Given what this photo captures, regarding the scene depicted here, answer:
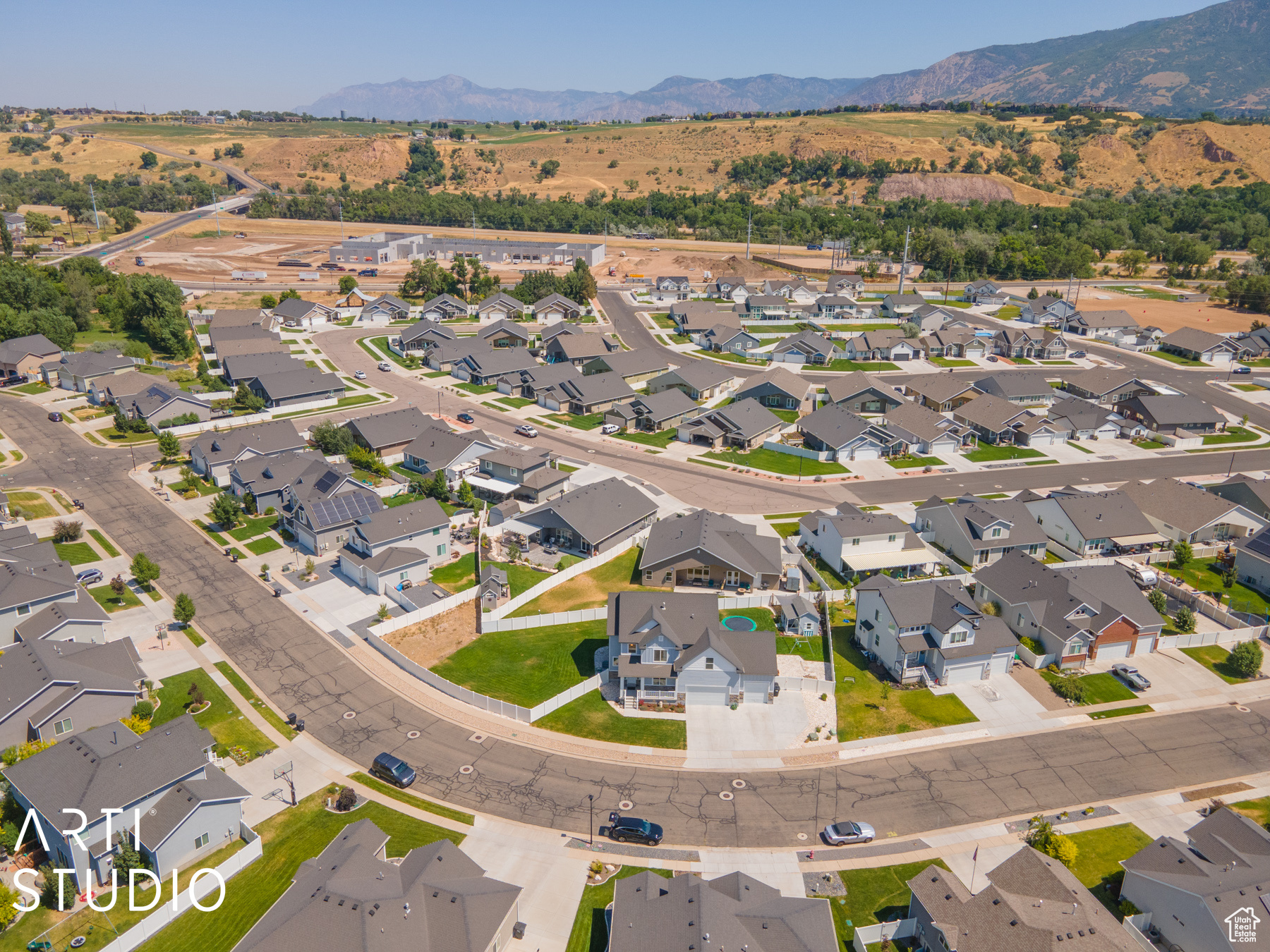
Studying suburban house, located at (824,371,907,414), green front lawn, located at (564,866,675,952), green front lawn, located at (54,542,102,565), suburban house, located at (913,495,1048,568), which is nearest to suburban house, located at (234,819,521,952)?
green front lawn, located at (564,866,675,952)

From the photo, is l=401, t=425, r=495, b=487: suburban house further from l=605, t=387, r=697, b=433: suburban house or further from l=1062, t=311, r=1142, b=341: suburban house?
l=1062, t=311, r=1142, b=341: suburban house

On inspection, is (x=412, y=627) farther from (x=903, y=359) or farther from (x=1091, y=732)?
(x=903, y=359)

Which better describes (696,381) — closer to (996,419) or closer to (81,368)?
(996,419)

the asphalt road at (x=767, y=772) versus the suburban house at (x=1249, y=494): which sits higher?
the suburban house at (x=1249, y=494)

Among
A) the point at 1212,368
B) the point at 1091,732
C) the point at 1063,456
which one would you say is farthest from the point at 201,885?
the point at 1212,368

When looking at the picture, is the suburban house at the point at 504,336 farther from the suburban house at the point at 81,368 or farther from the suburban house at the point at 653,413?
the suburban house at the point at 81,368

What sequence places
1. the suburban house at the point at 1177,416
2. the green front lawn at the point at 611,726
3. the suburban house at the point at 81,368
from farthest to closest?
the suburban house at the point at 81,368 < the suburban house at the point at 1177,416 < the green front lawn at the point at 611,726

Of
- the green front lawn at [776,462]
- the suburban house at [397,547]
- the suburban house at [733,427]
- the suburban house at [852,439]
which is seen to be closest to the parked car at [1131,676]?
the green front lawn at [776,462]

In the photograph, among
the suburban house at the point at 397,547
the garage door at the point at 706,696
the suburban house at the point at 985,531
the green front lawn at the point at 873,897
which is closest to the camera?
the green front lawn at the point at 873,897
